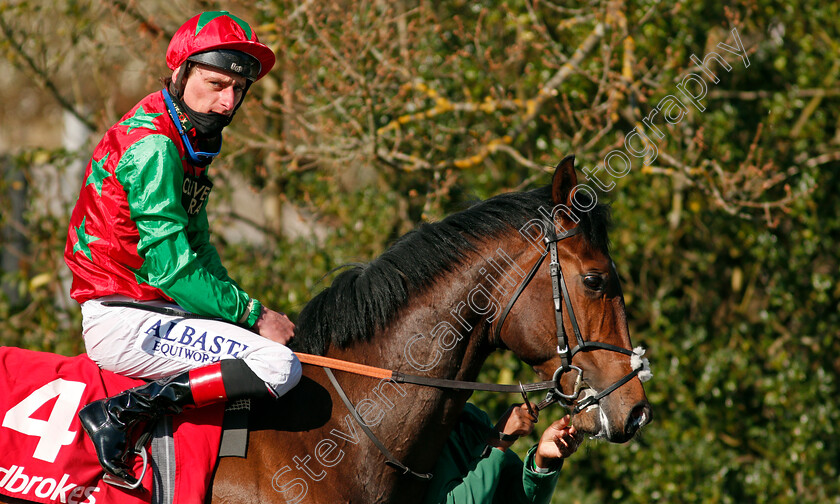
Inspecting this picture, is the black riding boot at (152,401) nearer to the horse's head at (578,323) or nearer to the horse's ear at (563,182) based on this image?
the horse's head at (578,323)

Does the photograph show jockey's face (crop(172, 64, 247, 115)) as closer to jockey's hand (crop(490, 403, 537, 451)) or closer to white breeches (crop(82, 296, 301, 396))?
white breeches (crop(82, 296, 301, 396))

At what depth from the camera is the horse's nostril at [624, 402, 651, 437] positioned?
2.57 metres

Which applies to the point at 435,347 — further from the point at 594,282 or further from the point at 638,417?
the point at 638,417

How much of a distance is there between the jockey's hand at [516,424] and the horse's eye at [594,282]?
60 cm

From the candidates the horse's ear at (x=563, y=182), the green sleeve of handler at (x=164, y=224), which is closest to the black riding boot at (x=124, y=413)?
the green sleeve of handler at (x=164, y=224)

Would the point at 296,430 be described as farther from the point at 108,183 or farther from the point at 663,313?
the point at 663,313

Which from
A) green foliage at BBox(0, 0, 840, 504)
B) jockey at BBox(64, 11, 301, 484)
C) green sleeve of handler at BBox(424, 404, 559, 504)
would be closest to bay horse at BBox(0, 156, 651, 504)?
green sleeve of handler at BBox(424, 404, 559, 504)

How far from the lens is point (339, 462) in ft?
8.74

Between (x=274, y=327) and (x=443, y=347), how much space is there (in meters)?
0.65

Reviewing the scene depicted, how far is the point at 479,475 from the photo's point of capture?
2.84 m

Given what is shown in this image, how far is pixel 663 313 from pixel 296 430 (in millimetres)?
4330

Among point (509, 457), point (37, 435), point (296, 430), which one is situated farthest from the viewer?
point (509, 457)

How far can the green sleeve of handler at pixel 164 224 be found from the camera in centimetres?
248

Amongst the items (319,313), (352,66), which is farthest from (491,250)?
(352,66)
